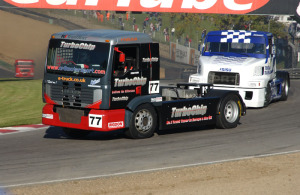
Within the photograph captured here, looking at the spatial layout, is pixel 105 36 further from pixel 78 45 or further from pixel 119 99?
pixel 119 99

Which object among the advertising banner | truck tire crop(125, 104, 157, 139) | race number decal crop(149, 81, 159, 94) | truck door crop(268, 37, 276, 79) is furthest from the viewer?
the advertising banner

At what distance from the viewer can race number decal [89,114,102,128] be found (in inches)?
456

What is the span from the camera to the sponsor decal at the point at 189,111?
1301cm

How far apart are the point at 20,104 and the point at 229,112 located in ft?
28.5

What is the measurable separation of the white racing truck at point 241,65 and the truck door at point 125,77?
17.7 feet

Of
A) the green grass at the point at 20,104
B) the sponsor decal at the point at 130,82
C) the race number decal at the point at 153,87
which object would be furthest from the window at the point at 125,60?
the green grass at the point at 20,104

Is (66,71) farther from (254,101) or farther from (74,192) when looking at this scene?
(254,101)

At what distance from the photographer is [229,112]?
1429cm

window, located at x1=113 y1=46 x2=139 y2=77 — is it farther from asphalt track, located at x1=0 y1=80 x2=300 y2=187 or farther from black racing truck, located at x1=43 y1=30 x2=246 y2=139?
asphalt track, located at x1=0 y1=80 x2=300 y2=187

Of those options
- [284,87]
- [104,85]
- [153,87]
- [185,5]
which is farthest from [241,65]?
[185,5]

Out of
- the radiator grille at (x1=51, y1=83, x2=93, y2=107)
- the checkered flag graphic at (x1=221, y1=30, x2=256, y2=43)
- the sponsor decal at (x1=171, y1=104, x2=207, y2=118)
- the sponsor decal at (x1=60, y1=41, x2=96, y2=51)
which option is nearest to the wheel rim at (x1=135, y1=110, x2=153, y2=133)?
the sponsor decal at (x1=171, y1=104, x2=207, y2=118)

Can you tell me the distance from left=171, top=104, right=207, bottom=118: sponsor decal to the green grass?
4526 mm

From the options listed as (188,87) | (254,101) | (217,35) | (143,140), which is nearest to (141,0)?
(217,35)

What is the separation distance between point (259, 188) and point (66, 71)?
5346 mm
